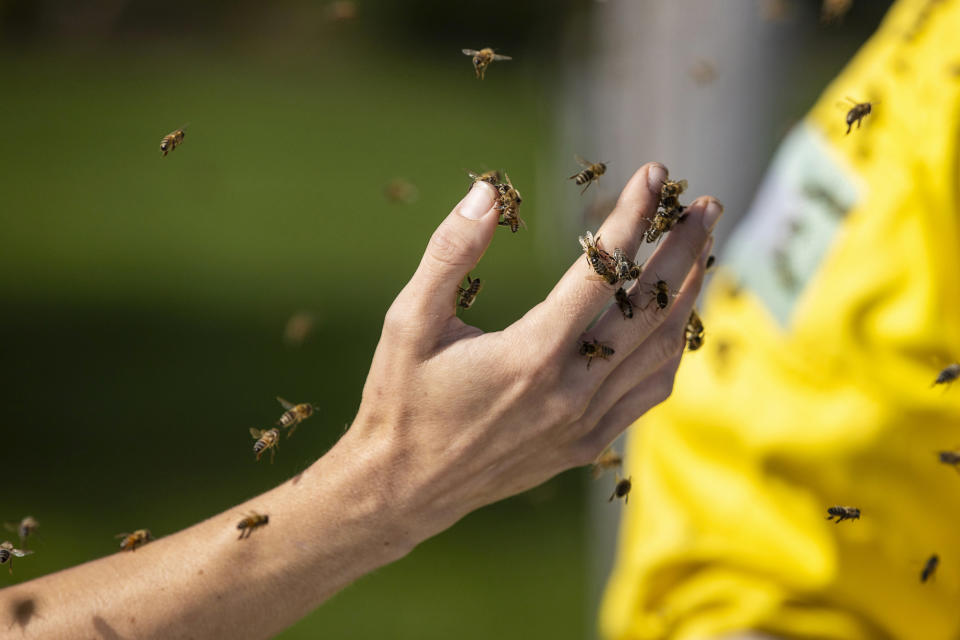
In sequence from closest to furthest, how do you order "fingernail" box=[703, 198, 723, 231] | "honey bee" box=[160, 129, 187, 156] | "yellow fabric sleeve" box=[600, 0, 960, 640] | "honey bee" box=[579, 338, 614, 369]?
"honey bee" box=[579, 338, 614, 369] → "fingernail" box=[703, 198, 723, 231] → "yellow fabric sleeve" box=[600, 0, 960, 640] → "honey bee" box=[160, 129, 187, 156]

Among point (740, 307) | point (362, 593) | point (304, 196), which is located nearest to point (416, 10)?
point (304, 196)

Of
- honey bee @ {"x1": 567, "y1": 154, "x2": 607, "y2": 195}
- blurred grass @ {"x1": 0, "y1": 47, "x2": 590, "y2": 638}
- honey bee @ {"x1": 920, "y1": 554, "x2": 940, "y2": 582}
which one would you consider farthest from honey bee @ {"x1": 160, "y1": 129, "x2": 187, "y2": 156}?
blurred grass @ {"x1": 0, "y1": 47, "x2": 590, "y2": 638}

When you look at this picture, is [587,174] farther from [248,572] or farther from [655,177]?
[248,572]

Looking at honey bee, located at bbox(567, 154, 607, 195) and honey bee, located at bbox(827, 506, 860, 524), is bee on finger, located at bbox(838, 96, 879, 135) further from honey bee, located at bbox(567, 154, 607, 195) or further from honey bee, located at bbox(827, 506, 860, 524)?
honey bee, located at bbox(827, 506, 860, 524)

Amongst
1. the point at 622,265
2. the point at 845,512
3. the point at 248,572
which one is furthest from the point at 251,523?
the point at 845,512

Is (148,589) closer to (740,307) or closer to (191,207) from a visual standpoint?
(740,307)

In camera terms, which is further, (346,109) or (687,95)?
(346,109)
